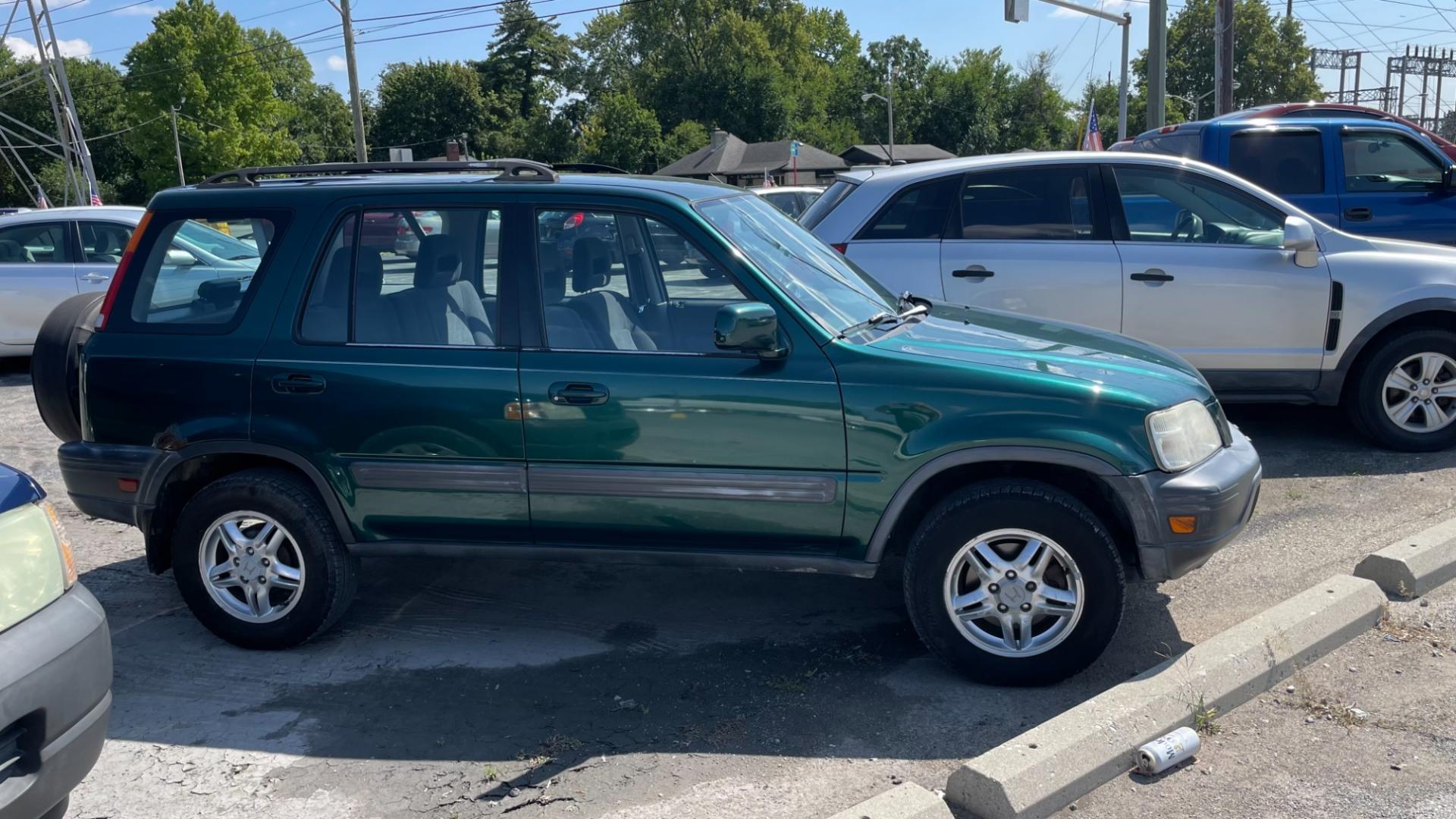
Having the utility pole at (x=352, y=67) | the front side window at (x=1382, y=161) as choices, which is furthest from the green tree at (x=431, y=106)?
the front side window at (x=1382, y=161)

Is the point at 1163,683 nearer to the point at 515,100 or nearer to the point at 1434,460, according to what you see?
the point at 1434,460

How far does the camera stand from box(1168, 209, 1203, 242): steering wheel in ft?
22.4

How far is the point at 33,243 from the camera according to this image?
36.4ft

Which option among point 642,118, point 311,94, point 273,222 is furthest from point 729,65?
point 273,222

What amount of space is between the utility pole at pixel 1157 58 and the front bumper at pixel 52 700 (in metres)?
17.6

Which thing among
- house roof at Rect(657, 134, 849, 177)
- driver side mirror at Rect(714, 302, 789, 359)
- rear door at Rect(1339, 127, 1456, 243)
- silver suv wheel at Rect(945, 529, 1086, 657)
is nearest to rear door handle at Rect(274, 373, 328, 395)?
driver side mirror at Rect(714, 302, 789, 359)

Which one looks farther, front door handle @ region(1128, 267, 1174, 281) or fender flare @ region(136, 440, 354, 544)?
front door handle @ region(1128, 267, 1174, 281)

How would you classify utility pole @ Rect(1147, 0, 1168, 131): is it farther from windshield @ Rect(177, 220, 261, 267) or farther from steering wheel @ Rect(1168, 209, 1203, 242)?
windshield @ Rect(177, 220, 261, 267)

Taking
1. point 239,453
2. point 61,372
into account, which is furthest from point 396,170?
point 61,372

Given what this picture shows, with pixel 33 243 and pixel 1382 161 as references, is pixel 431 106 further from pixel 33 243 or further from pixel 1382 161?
pixel 1382 161

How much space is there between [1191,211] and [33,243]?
1019cm

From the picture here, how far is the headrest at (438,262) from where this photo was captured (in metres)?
4.47

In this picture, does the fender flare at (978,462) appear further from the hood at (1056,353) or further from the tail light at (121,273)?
the tail light at (121,273)

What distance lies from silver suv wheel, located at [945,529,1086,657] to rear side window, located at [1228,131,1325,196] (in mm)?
6688
